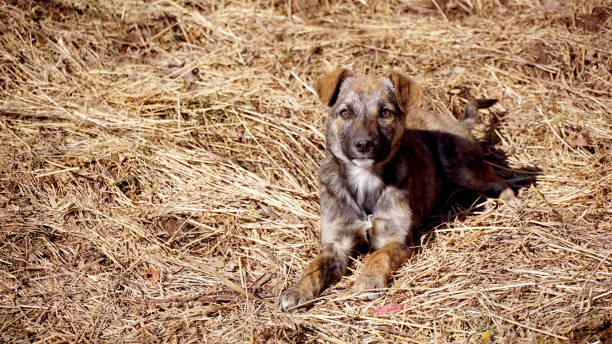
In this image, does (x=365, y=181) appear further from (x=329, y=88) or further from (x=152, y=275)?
(x=152, y=275)

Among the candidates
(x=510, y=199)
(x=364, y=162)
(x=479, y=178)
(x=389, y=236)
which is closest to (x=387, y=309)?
(x=389, y=236)

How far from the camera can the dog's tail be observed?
640cm

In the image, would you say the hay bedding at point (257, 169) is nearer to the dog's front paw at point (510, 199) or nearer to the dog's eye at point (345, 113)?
the dog's front paw at point (510, 199)

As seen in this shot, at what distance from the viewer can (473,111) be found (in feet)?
21.2

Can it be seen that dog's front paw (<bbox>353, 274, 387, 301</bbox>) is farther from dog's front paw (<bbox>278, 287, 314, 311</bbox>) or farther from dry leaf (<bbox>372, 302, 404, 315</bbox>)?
dog's front paw (<bbox>278, 287, 314, 311</bbox>)

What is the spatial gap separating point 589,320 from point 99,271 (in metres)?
3.75

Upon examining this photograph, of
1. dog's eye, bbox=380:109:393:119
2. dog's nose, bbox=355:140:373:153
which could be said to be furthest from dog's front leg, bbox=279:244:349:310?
dog's eye, bbox=380:109:393:119

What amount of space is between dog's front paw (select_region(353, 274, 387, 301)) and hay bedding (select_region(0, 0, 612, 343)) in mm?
117

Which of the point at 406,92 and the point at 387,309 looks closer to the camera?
the point at 387,309

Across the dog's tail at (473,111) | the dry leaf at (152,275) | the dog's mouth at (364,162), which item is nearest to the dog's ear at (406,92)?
the dog's mouth at (364,162)

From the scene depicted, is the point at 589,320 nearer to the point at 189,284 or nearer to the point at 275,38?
the point at 189,284

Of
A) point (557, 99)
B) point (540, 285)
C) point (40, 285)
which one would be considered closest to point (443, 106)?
point (557, 99)

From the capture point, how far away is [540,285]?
4090mm

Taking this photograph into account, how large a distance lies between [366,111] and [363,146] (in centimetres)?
50
